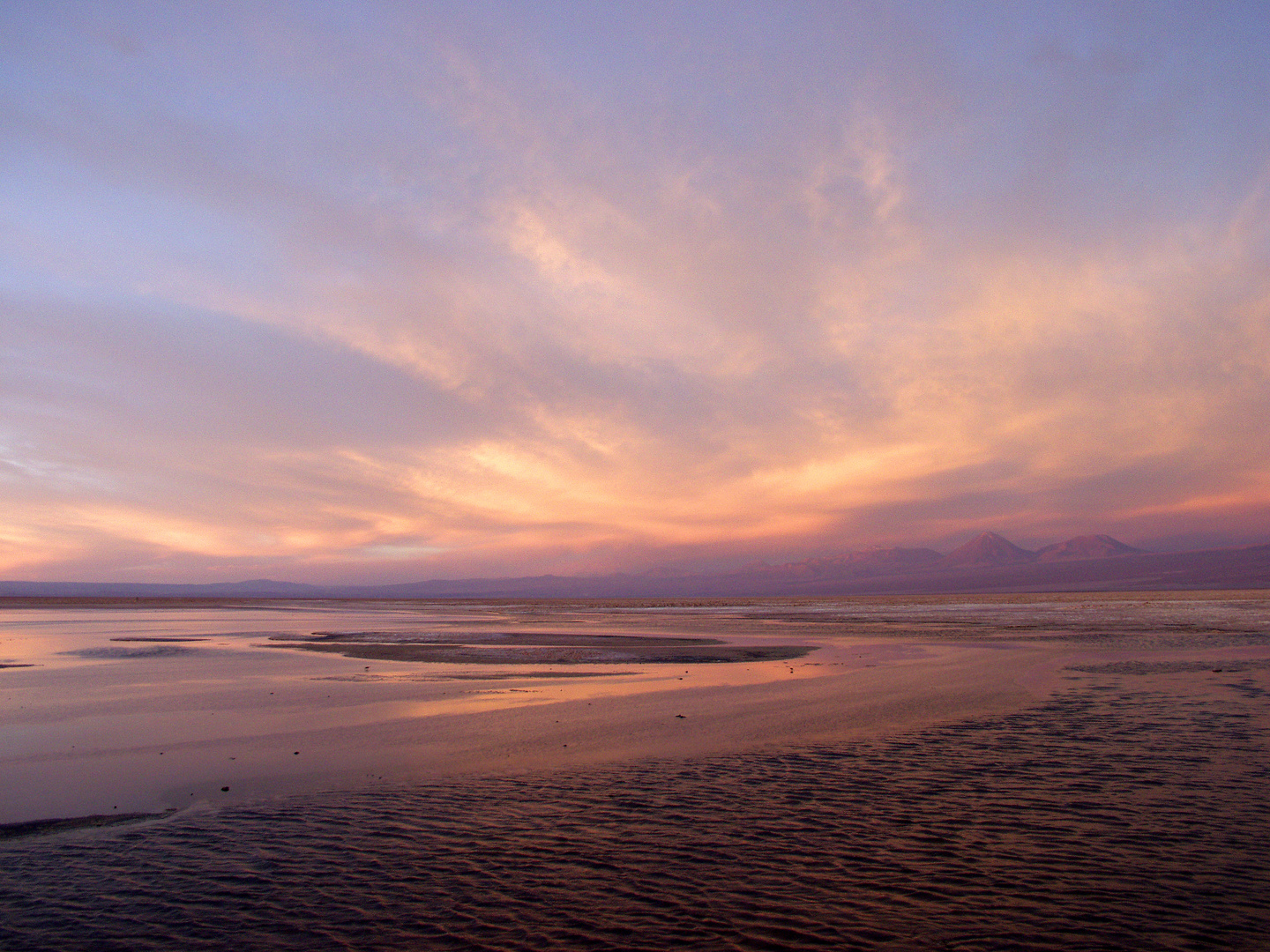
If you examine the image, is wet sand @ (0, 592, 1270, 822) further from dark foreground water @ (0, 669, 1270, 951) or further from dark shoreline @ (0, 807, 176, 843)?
dark foreground water @ (0, 669, 1270, 951)

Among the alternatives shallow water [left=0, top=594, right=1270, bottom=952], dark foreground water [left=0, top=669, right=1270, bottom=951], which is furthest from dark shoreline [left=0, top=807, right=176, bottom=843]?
dark foreground water [left=0, top=669, right=1270, bottom=951]

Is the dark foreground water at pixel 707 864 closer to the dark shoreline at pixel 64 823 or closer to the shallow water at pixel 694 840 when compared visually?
the shallow water at pixel 694 840

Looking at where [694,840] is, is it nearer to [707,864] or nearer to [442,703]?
[707,864]

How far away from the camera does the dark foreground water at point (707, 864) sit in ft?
19.8

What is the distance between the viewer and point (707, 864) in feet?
24.5

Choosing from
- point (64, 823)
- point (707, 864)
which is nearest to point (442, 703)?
point (64, 823)

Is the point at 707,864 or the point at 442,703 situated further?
the point at 442,703

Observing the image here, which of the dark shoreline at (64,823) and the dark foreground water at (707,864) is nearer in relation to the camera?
the dark foreground water at (707,864)

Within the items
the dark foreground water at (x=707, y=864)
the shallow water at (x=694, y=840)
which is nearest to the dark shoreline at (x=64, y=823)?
the shallow water at (x=694, y=840)

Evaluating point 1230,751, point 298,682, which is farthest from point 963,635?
point 298,682

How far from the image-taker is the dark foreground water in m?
6.02

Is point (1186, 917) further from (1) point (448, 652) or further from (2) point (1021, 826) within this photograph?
(1) point (448, 652)

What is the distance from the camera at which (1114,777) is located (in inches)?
404

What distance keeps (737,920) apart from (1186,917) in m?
3.61
